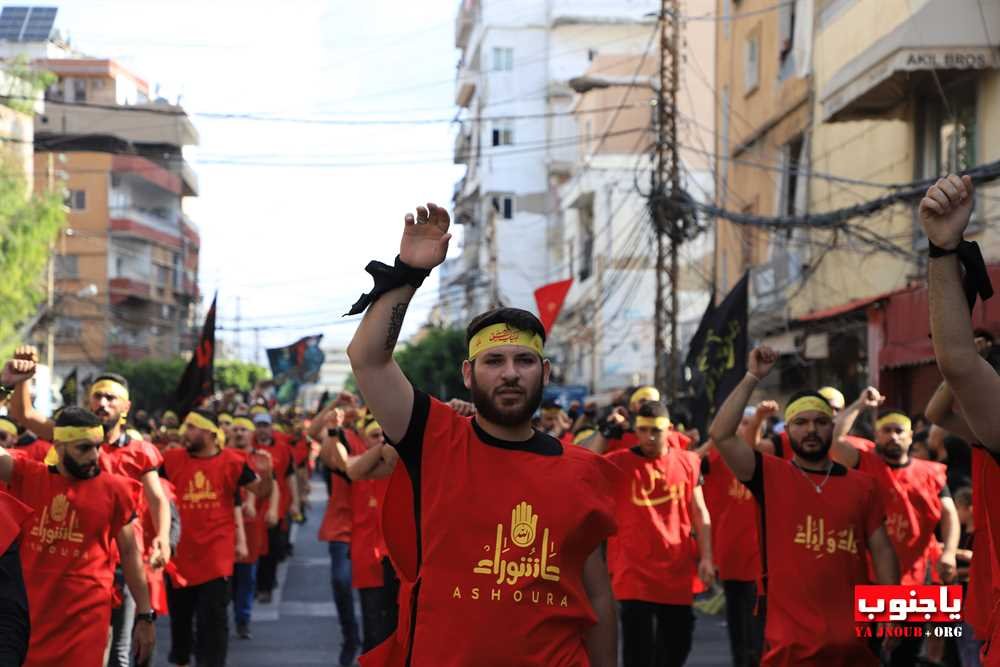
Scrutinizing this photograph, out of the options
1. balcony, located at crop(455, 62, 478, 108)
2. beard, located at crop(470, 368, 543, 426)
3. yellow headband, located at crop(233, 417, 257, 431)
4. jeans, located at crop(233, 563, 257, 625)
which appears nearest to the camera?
beard, located at crop(470, 368, 543, 426)

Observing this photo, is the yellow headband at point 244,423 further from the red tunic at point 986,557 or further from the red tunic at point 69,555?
the red tunic at point 986,557

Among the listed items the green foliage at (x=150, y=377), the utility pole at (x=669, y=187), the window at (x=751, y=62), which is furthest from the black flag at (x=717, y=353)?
the green foliage at (x=150, y=377)

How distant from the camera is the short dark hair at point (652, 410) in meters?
11.0

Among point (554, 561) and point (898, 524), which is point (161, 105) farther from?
point (554, 561)

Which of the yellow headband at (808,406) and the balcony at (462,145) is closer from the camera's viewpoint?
the yellow headband at (808,406)

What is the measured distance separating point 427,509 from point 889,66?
50.0ft

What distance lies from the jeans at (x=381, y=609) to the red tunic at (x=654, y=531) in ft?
6.80

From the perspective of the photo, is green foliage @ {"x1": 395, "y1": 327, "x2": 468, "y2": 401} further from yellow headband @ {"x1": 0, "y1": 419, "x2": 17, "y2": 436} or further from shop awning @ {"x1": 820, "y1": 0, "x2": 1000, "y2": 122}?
yellow headband @ {"x1": 0, "y1": 419, "x2": 17, "y2": 436}

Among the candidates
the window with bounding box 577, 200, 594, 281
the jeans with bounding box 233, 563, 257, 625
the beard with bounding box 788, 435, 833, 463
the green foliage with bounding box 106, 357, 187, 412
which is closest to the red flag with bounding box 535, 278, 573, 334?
the jeans with bounding box 233, 563, 257, 625

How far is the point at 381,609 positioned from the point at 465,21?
270 feet

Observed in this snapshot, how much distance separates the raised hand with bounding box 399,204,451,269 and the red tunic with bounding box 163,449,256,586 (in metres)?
7.47

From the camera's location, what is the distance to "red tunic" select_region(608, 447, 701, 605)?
1093 cm

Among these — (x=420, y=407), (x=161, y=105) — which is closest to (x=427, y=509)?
(x=420, y=407)

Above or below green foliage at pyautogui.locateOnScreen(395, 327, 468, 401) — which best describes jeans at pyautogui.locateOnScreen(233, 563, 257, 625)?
below
